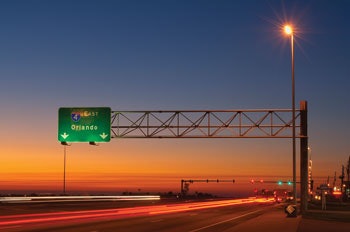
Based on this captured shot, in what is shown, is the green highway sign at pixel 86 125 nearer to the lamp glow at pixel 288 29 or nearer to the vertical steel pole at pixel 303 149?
the vertical steel pole at pixel 303 149

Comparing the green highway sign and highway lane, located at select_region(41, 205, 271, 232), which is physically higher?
the green highway sign

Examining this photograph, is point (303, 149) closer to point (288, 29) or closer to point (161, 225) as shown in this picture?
point (288, 29)

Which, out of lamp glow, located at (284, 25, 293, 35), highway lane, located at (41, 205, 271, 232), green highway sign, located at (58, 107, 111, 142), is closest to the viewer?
highway lane, located at (41, 205, 271, 232)

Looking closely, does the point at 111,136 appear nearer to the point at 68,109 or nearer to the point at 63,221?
the point at 68,109

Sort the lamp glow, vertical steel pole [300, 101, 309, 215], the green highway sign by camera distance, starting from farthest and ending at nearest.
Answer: vertical steel pole [300, 101, 309, 215], the green highway sign, the lamp glow

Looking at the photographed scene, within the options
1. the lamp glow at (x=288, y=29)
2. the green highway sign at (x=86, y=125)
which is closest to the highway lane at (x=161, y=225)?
the green highway sign at (x=86, y=125)

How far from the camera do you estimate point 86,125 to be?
4716 cm

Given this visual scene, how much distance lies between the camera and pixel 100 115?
47156 mm

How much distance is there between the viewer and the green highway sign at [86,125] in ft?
154

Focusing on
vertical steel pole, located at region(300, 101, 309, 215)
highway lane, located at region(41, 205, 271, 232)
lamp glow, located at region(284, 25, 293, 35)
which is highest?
lamp glow, located at region(284, 25, 293, 35)

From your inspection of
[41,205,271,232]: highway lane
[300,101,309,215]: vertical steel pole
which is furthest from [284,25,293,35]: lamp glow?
[41,205,271,232]: highway lane

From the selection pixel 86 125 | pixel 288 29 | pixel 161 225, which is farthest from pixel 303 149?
pixel 161 225

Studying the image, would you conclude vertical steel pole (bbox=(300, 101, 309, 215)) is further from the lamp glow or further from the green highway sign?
the green highway sign

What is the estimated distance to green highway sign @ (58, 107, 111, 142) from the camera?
47000 millimetres
